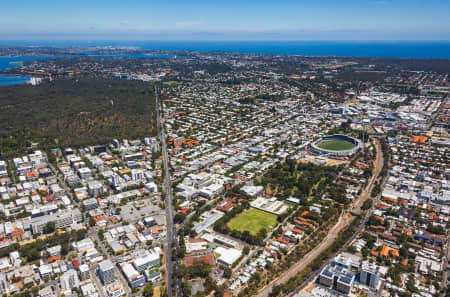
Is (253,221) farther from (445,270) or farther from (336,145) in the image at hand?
(336,145)

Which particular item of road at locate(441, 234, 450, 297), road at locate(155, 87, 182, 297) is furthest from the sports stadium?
road at locate(155, 87, 182, 297)

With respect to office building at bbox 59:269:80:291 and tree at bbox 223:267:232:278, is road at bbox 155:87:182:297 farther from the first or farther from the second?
office building at bbox 59:269:80:291

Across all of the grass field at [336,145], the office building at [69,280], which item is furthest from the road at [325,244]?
the office building at [69,280]

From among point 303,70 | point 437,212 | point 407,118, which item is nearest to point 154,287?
point 437,212

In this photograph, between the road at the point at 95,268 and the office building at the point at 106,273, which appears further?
the office building at the point at 106,273

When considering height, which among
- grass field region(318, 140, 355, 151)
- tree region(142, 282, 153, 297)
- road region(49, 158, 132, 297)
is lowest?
road region(49, 158, 132, 297)

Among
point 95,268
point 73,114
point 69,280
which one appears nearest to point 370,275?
point 95,268

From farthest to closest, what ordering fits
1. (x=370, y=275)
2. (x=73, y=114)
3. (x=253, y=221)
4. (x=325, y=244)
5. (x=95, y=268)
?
(x=73, y=114) → (x=253, y=221) → (x=325, y=244) → (x=95, y=268) → (x=370, y=275)

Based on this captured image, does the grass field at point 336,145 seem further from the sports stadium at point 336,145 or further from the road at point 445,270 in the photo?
the road at point 445,270
